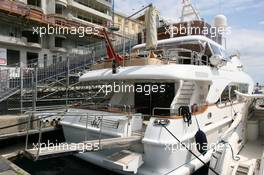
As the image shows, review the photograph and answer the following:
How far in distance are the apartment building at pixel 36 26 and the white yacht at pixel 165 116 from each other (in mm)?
12574

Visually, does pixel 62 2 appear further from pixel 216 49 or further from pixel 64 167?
pixel 64 167

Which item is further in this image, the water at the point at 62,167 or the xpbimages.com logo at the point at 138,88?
the xpbimages.com logo at the point at 138,88

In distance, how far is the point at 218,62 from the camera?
8.55m

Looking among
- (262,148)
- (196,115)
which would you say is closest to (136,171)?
(196,115)

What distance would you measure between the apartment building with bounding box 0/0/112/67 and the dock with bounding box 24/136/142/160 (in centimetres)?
1510

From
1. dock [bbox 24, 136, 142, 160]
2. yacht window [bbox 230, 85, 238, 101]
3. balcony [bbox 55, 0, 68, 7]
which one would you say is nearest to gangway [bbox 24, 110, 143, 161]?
dock [bbox 24, 136, 142, 160]

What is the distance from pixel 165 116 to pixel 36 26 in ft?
80.8

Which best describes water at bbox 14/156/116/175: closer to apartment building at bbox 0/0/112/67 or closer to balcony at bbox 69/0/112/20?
apartment building at bbox 0/0/112/67

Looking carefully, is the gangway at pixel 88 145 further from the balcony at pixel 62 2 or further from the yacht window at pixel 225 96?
the balcony at pixel 62 2

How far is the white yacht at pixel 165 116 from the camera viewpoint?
6335 millimetres

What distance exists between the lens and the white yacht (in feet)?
A: 20.8

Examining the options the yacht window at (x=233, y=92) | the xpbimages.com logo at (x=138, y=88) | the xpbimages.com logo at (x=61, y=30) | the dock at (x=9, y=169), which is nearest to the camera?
the dock at (x=9, y=169)

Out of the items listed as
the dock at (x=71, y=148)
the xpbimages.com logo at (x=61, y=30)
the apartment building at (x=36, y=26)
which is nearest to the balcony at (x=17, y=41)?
the apartment building at (x=36, y=26)

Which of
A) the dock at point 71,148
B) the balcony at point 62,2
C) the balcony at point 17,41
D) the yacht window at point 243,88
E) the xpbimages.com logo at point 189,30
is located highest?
the balcony at point 62,2
